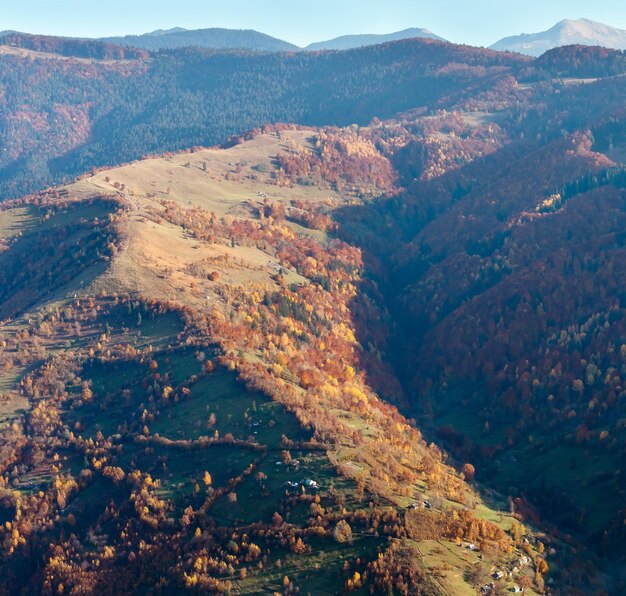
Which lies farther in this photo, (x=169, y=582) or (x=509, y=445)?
(x=509, y=445)

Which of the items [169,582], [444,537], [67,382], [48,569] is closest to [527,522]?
[444,537]

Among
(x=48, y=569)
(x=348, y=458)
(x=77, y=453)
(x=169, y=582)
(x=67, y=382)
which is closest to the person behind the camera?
(x=169, y=582)

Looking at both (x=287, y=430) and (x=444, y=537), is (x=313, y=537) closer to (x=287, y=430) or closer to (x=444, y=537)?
(x=444, y=537)

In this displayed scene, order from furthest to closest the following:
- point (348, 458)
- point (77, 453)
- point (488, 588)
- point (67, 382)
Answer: point (67, 382)
point (77, 453)
point (348, 458)
point (488, 588)

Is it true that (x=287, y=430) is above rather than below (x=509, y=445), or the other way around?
above

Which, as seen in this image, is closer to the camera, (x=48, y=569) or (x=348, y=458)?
(x=48, y=569)

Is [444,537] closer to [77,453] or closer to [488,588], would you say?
[488,588]

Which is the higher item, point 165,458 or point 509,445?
point 165,458

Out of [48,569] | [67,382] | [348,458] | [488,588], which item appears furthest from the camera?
[67,382]

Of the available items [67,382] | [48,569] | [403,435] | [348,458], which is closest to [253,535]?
[348,458]
